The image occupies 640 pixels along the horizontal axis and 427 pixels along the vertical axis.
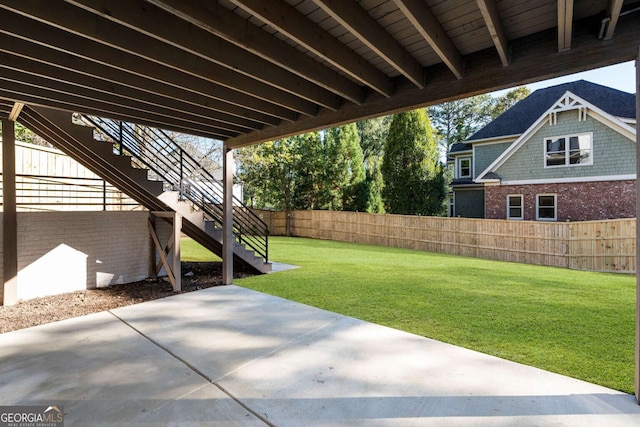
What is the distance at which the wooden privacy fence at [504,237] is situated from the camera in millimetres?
7867

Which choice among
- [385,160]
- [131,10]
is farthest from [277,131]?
[385,160]

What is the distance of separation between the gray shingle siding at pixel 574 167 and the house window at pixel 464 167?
11.3ft

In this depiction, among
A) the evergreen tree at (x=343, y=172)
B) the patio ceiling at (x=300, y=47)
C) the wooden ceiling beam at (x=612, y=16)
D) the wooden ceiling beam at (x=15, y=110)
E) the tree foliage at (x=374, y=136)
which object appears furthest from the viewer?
the tree foliage at (x=374, y=136)

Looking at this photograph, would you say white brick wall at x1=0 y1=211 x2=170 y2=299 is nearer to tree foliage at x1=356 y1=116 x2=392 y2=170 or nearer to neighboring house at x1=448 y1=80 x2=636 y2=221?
neighboring house at x1=448 y1=80 x2=636 y2=221

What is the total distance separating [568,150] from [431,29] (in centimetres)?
1182

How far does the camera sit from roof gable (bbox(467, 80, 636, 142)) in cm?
1106

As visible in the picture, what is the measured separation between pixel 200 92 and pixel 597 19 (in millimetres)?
3443

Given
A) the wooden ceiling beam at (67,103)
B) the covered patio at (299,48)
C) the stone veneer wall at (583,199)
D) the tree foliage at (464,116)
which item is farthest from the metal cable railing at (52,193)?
the tree foliage at (464,116)

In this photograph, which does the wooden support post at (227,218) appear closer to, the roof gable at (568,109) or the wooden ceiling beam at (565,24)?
the wooden ceiling beam at (565,24)

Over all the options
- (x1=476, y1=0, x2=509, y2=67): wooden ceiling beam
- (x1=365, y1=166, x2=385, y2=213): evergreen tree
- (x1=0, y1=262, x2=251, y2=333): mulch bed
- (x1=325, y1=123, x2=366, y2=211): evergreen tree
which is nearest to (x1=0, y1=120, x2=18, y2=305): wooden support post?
(x1=0, y1=262, x2=251, y2=333): mulch bed

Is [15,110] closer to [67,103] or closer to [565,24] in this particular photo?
[67,103]

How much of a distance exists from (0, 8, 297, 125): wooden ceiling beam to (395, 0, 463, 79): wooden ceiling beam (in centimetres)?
225

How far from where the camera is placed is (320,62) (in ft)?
10.3

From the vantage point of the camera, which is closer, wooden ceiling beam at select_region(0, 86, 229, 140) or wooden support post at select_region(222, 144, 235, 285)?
wooden ceiling beam at select_region(0, 86, 229, 140)
